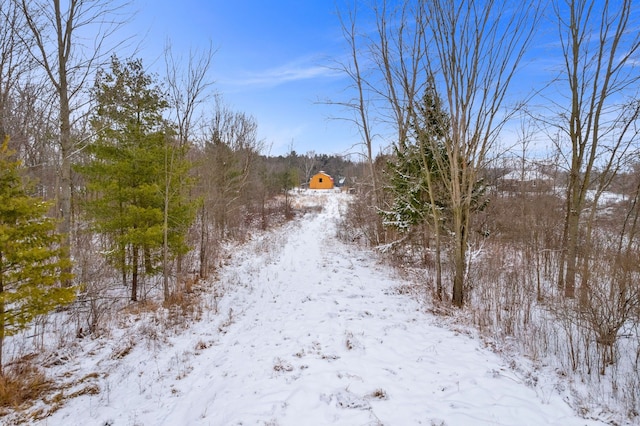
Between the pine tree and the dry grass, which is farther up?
the pine tree

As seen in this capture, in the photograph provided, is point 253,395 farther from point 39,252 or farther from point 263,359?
point 39,252

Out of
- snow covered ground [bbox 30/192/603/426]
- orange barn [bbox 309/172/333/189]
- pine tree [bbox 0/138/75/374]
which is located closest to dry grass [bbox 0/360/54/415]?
snow covered ground [bbox 30/192/603/426]

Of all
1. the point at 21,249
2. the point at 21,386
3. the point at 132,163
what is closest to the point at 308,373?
the point at 21,386

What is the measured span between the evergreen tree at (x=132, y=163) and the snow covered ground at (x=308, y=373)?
2526mm

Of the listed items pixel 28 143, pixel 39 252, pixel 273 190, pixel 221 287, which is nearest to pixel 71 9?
pixel 28 143

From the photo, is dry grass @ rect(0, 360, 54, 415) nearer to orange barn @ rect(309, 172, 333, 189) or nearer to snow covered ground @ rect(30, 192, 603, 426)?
snow covered ground @ rect(30, 192, 603, 426)

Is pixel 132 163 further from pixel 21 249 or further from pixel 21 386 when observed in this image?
pixel 21 386

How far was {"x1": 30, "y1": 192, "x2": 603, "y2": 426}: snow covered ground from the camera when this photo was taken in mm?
3410

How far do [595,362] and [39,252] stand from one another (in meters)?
8.37

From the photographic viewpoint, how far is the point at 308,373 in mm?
4203

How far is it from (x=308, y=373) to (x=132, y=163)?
728 cm

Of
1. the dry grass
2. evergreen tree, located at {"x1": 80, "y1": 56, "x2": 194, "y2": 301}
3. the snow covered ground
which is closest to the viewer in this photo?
the snow covered ground

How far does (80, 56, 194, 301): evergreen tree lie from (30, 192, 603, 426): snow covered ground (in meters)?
2.53

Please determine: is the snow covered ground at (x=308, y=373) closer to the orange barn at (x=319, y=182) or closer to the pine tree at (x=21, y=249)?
the pine tree at (x=21, y=249)
